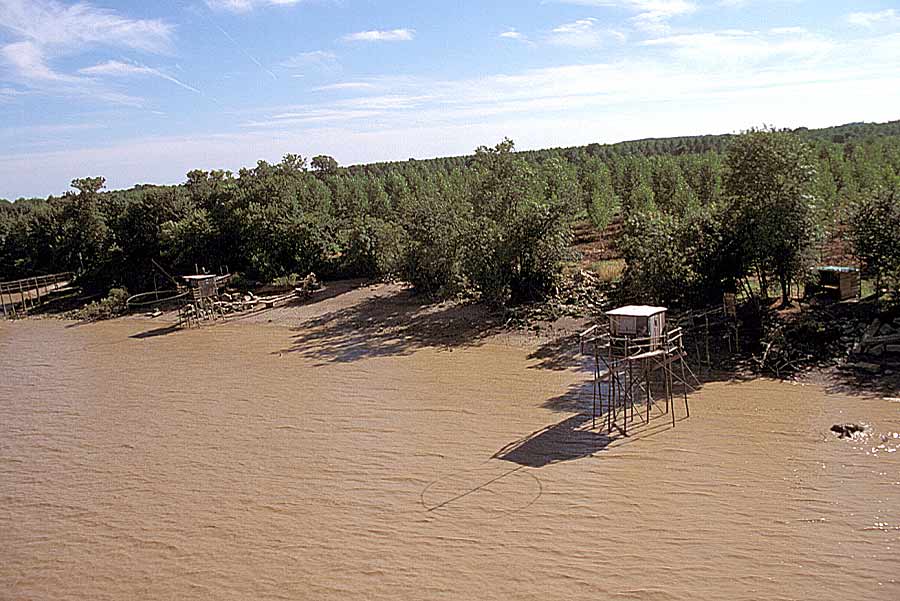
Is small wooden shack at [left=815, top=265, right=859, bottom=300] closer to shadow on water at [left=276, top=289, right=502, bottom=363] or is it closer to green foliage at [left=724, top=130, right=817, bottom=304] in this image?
green foliage at [left=724, top=130, right=817, bottom=304]

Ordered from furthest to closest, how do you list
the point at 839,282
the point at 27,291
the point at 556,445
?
the point at 27,291
the point at 839,282
the point at 556,445

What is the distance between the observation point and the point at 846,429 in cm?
1284

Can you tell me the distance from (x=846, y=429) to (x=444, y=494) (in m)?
7.54

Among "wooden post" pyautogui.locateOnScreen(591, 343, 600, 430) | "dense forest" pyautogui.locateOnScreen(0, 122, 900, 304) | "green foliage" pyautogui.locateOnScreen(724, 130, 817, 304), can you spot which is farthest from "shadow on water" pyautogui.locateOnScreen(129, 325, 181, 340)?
"green foliage" pyautogui.locateOnScreen(724, 130, 817, 304)

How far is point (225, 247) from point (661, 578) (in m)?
28.5

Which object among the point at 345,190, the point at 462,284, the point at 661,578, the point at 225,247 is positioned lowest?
the point at 661,578

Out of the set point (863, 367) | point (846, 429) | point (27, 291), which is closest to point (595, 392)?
point (846, 429)

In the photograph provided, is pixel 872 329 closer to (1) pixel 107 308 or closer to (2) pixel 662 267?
(2) pixel 662 267

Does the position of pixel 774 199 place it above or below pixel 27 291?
above

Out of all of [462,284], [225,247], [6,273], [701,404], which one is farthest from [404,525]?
[6,273]

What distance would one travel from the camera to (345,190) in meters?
46.6

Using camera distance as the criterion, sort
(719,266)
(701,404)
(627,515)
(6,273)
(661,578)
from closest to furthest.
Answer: (661,578) → (627,515) → (701,404) → (719,266) → (6,273)

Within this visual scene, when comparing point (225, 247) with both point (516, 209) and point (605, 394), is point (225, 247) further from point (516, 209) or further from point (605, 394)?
point (605, 394)

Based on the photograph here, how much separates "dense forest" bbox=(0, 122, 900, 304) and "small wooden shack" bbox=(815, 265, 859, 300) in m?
0.59
